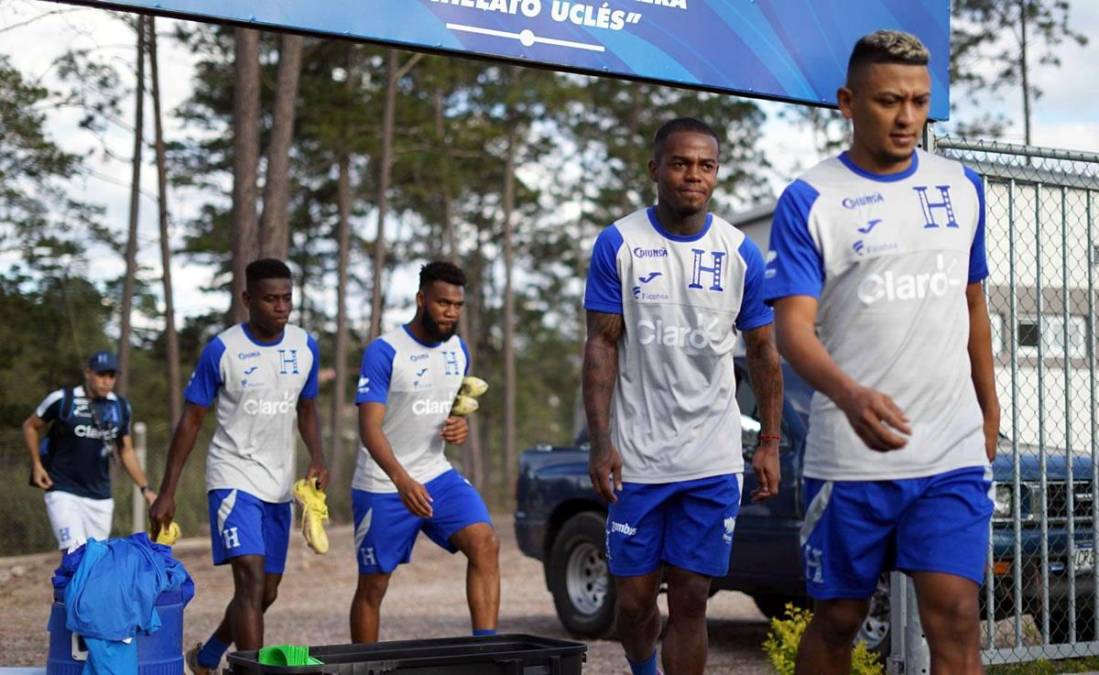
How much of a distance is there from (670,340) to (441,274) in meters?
2.13

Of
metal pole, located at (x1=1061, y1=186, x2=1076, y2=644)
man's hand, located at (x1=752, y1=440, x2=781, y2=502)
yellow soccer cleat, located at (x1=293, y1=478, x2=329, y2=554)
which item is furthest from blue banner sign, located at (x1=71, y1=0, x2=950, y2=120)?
yellow soccer cleat, located at (x1=293, y1=478, x2=329, y2=554)

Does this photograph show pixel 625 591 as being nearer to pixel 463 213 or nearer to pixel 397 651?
pixel 397 651

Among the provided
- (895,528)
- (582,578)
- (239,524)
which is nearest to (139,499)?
(582,578)

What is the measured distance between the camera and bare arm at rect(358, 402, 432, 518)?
756cm

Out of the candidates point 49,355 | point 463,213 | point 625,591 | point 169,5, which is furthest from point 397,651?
point 463,213

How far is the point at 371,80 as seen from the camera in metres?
33.5

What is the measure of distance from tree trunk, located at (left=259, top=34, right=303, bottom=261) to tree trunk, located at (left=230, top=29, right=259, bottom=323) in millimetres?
201

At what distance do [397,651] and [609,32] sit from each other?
326cm

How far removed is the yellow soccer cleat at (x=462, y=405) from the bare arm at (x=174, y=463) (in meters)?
1.34

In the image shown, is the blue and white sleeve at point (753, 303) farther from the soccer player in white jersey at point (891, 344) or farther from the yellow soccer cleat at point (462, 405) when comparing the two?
the yellow soccer cleat at point (462, 405)

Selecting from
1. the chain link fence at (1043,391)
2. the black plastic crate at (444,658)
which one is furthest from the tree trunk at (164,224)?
the black plastic crate at (444,658)

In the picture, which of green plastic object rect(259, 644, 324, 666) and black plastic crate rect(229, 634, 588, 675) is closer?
green plastic object rect(259, 644, 324, 666)

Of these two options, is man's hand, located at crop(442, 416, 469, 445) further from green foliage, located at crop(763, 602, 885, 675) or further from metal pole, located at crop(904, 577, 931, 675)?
metal pole, located at crop(904, 577, 931, 675)

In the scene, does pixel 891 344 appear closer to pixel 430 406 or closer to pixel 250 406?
pixel 430 406
